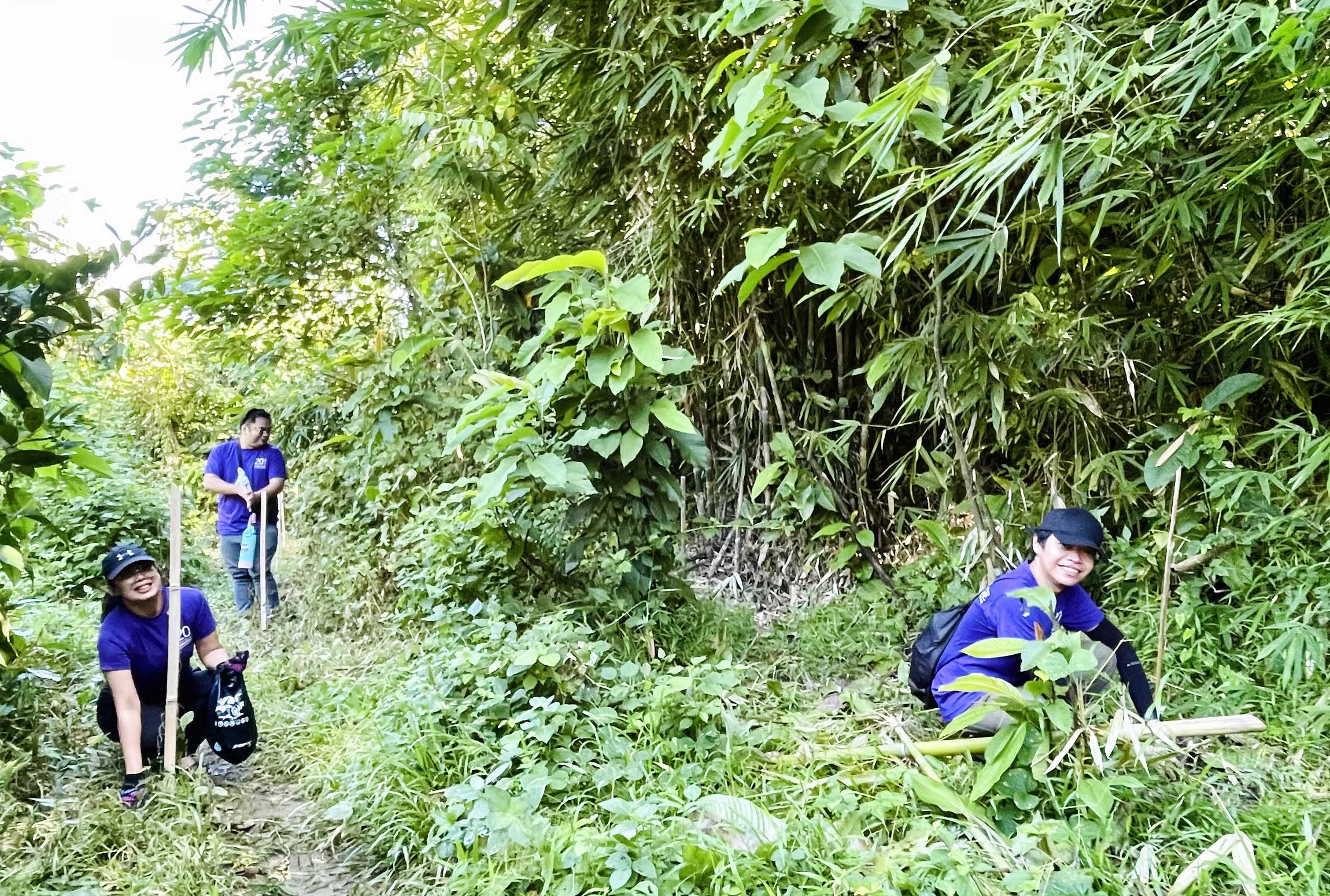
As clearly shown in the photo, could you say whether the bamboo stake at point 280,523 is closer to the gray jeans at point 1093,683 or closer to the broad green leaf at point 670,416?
the broad green leaf at point 670,416

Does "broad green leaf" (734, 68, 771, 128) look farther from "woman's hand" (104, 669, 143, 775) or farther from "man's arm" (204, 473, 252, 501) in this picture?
"man's arm" (204, 473, 252, 501)

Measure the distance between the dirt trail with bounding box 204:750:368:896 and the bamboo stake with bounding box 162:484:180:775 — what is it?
190mm

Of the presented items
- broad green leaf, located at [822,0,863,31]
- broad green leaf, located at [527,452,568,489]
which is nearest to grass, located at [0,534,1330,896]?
broad green leaf, located at [527,452,568,489]

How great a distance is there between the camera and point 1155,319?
2.50m

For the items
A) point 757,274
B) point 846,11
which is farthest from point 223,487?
point 846,11

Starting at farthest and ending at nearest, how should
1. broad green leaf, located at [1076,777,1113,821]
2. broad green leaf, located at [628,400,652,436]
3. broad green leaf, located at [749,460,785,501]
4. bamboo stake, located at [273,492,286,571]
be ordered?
bamboo stake, located at [273,492,286,571], broad green leaf, located at [749,460,785,501], broad green leaf, located at [628,400,652,436], broad green leaf, located at [1076,777,1113,821]

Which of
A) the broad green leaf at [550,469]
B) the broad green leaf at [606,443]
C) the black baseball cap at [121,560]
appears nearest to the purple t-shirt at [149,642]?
the black baseball cap at [121,560]

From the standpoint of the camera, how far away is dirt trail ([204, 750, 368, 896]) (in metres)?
1.91

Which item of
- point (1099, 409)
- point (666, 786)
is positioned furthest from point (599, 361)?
point (1099, 409)

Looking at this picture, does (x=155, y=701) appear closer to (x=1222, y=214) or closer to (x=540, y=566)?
(x=540, y=566)

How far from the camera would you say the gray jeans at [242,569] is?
158 inches

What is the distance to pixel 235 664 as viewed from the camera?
7.89 ft

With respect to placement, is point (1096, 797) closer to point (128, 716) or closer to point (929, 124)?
point (929, 124)

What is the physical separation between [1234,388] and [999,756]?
1391 millimetres
